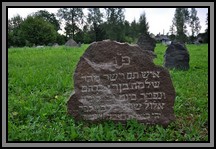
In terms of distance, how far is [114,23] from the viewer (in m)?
43.1

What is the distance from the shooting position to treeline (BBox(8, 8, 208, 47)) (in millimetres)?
40156

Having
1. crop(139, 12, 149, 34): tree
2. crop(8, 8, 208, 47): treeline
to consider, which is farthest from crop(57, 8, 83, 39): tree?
crop(139, 12, 149, 34): tree

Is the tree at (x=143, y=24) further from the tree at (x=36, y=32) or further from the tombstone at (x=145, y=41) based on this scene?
the tombstone at (x=145, y=41)

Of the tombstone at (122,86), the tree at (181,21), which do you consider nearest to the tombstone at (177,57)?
the tombstone at (122,86)

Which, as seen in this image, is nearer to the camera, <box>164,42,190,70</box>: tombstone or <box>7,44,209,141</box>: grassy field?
<box>7,44,209,141</box>: grassy field

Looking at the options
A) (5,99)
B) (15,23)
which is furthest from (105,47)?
(15,23)

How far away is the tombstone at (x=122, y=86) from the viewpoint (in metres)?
5.37

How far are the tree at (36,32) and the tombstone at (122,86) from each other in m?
34.3

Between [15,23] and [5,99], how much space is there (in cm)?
4395

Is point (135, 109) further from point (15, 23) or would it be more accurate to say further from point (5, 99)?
point (15, 23)

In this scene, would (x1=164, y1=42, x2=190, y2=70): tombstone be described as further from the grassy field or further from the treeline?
the treeline

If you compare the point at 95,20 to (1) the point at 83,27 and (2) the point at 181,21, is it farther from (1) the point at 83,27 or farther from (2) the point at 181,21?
(2) the point at 181,21

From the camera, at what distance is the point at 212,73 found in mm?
5762

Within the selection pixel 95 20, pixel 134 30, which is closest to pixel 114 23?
pixel 95 20
